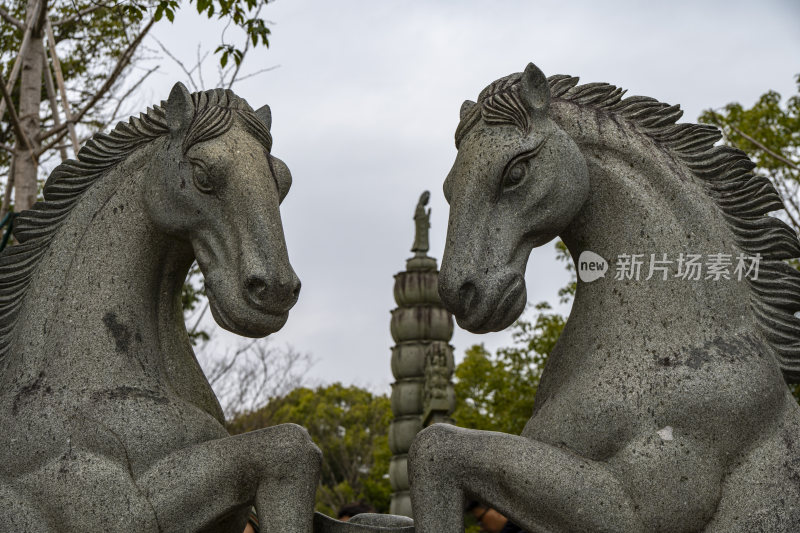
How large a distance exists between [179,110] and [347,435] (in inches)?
1268

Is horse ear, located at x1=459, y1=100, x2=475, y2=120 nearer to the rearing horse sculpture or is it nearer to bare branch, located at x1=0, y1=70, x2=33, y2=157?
the rearing horse sculpture

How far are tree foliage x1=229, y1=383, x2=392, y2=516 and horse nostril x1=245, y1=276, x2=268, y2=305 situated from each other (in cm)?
2742

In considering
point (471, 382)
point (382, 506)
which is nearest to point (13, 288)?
point (471, 382)

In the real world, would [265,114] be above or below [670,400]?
above

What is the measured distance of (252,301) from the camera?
11.3ft

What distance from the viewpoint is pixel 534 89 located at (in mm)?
3557

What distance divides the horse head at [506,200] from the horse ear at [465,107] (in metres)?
0.19

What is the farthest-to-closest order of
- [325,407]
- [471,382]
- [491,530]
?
[325,407] → [471,382] → [491,530]

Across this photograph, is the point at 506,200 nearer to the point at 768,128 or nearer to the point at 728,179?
the point at 728,179

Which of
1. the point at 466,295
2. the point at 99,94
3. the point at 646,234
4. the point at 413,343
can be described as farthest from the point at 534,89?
the point at 413,343

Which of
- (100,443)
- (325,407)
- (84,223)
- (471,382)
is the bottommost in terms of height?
(100,443)

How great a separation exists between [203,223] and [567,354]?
4.86ft

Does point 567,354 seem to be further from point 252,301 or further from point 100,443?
point 100,443

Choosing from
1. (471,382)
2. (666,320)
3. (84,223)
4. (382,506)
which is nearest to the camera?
(666,320)
